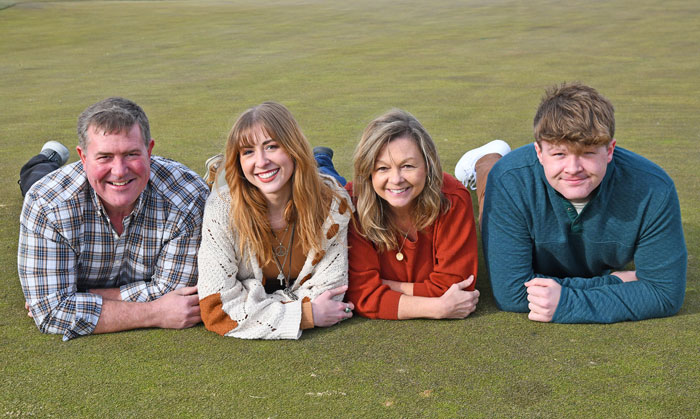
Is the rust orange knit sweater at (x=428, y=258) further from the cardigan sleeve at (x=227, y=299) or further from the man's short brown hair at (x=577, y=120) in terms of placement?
the man's short brown hair at (x=577, y=120)

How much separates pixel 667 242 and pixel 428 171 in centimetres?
130

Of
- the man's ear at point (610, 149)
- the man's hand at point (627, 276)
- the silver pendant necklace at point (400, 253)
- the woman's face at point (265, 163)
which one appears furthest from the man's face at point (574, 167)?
the woman's face at point (265, 163)

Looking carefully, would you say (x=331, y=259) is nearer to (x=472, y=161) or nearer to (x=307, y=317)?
(x=307, y=317)

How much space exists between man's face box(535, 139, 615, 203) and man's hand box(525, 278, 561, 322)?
1.60 ft

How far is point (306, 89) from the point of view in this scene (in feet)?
40.3

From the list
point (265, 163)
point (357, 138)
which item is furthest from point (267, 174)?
point (357, 138)

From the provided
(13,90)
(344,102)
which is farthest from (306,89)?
(13,90)

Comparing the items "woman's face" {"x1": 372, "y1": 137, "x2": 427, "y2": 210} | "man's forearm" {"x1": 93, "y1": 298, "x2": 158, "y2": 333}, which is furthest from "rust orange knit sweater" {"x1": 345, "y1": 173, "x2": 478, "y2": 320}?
"man's forearm" {"x1": 93, "y1": 298, "x2": 158, "y2": 333}

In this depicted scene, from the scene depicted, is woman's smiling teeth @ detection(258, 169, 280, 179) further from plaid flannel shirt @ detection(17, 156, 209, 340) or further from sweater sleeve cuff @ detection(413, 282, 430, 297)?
sweater sleeve cuff @ detection(413, 282, 430, 297)

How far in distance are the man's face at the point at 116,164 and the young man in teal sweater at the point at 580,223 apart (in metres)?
1.90

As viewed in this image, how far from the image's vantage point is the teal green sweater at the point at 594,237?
12.6ft

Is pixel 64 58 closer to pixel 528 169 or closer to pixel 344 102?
pixel 344 102

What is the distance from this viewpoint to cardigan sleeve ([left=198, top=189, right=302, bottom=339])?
3779 mm

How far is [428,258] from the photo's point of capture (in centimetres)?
419
